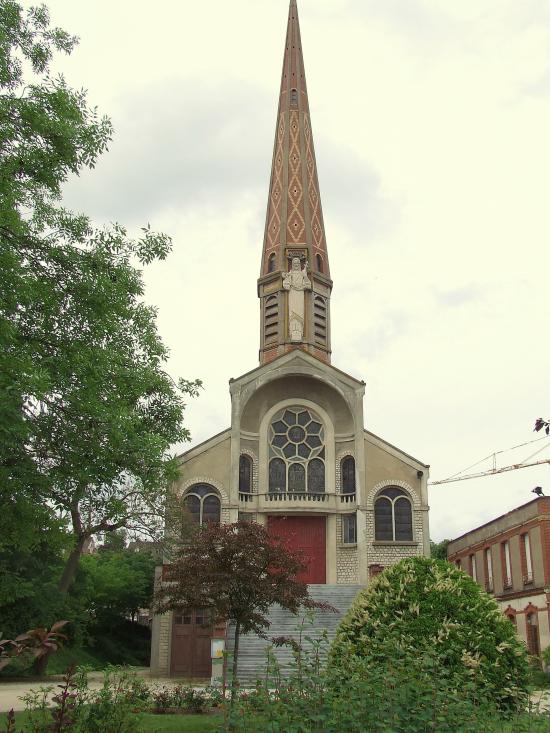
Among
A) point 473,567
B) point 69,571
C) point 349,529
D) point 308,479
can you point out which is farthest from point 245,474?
point 473,567

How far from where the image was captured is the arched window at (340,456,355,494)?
30203 mm

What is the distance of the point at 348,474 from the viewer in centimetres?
3047

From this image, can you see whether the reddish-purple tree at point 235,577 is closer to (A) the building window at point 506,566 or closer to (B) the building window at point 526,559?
(B) the building window at point 526,559

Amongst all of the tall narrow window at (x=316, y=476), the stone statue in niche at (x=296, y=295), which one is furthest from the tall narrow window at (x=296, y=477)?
the stone statue in niche at (x=296, y=295)

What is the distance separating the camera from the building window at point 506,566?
29859mm

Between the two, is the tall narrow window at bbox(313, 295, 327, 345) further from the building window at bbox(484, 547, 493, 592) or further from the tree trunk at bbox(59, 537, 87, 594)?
the tree trunk at bbox(59, 537, 87, 594)

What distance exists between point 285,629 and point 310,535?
5.86 metres

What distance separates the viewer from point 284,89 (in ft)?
147

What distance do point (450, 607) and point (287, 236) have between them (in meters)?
31.9

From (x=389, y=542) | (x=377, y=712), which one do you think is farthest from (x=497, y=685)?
(x=389, y=542)

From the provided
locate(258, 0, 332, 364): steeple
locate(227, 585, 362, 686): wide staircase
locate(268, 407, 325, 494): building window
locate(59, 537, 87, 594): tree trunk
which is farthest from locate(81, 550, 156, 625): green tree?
locate(258, 0, 332, 364): steeple

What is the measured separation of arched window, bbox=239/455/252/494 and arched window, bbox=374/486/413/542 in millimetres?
5155

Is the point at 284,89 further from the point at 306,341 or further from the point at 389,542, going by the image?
the point at 389,542

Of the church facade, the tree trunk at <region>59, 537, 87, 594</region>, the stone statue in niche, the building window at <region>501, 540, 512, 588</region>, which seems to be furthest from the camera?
the stone statue in niche
